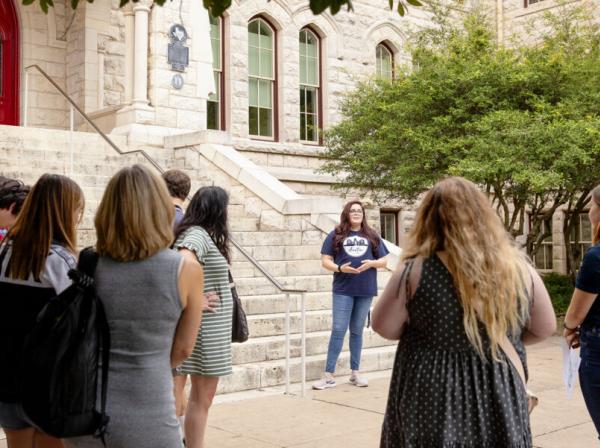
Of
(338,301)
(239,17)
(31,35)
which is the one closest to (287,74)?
(239,17)

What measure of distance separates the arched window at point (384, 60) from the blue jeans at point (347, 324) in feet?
49.6

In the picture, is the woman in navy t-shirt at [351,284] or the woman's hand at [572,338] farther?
the woman in navy t-shirt at [351,284]

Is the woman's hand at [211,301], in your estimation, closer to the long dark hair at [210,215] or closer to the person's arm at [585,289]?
the long dark hair at [210,215]

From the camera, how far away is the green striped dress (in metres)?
4.99

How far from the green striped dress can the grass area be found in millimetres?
11552

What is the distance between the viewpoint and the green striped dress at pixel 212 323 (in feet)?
16.4

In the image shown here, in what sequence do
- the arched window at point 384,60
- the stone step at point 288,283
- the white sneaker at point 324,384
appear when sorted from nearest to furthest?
1. the white sneaker at point 324,384
2. the stone step at point 288,283
3. the arched window at point 384,60

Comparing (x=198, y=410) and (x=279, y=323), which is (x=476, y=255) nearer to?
(x=198, y=410)

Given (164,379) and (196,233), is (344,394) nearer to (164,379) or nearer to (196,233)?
(196,233)

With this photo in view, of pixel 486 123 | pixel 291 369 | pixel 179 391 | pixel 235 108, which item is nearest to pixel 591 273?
pixel 179 391

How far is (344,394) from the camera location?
7855 mm

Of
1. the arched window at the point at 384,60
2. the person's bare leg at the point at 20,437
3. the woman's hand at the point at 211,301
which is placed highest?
the arched window at the point at 384,60

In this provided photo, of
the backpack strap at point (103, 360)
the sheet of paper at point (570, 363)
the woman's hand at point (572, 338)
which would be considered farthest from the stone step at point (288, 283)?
the backpack strap at point (103, 360)

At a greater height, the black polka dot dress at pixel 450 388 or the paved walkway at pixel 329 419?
the black polka dot dress at pixel 450 388
